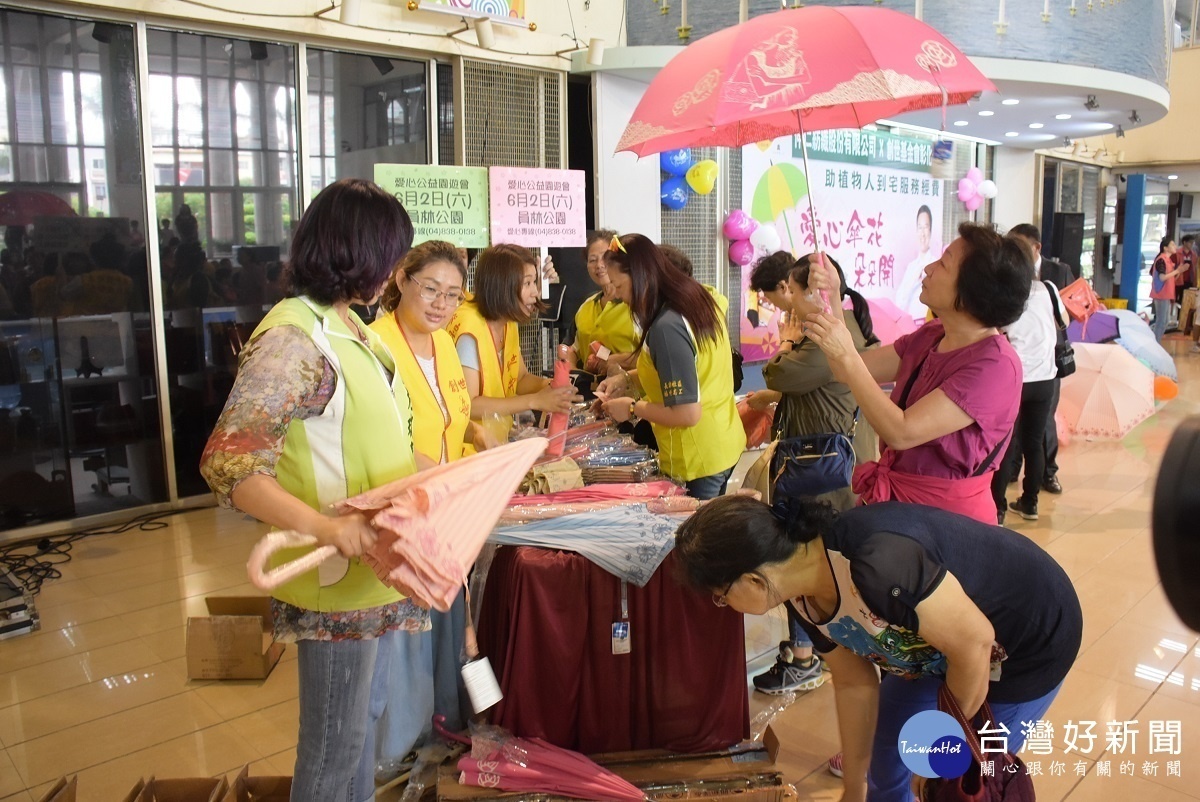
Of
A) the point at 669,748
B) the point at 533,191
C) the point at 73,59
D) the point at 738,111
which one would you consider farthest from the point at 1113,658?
the point at 73,59

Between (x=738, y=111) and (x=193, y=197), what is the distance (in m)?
4.14

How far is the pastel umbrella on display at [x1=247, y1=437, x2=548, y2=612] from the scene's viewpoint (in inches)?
52.7

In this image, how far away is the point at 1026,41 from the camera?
663 centimetres

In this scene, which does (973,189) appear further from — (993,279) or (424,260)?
(424,260)

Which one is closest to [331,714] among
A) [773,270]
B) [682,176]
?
[773,270]

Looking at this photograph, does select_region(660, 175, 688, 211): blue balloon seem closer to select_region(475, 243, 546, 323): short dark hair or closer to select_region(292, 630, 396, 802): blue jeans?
select_region(475, 243, 546, 323): short dark hair

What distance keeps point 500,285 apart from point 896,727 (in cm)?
189

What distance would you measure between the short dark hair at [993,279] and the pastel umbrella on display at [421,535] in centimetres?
133

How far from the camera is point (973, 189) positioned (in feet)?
34.6

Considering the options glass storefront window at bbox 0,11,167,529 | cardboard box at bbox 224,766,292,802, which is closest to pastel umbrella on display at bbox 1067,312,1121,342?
glass storefront window at bbox 0,11,167,529

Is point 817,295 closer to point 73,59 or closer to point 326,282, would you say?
point 326,282

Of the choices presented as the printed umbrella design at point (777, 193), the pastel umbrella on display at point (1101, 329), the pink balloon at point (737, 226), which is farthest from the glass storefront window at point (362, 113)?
the pastel umbrella on display at point (1101, 329)

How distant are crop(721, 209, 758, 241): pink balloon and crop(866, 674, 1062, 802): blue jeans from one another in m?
5.71

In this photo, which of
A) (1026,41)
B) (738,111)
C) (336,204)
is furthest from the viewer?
(1026,41)
